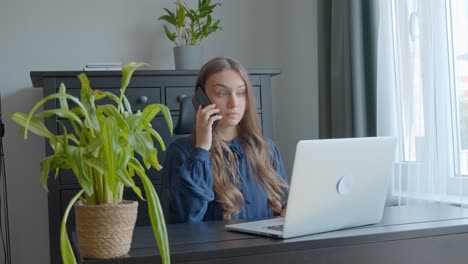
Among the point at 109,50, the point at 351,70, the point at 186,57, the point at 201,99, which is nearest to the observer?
the point at 201,99

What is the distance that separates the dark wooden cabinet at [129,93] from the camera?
2.83 meters

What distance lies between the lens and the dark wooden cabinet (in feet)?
9.29

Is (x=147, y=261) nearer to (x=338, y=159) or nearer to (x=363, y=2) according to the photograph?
(x=338, y=159)

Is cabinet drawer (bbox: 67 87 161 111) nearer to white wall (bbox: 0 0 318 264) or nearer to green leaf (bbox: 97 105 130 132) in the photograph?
white wall (bbox: 0 0 318 264)

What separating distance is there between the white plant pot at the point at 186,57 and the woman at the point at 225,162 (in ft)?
3.37

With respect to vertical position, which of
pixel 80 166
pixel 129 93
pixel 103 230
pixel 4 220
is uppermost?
pixel 129 93

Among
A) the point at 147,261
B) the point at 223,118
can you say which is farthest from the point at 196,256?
the point at 223,118

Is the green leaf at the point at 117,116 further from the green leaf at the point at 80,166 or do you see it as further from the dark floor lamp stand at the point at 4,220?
the dark floor lamp stand at the point at 4,220

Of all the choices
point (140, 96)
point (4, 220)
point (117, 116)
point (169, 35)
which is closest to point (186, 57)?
point (169, 35)

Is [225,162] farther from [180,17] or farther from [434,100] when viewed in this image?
[180,17]

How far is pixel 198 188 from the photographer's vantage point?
1.96 meters

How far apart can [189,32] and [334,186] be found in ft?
6.44

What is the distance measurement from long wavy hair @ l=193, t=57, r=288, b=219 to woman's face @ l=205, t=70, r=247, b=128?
0.07 ft

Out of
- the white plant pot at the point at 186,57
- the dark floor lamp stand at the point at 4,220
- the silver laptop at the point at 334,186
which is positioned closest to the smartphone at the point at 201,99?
the silver laptop at the point at 334,186
